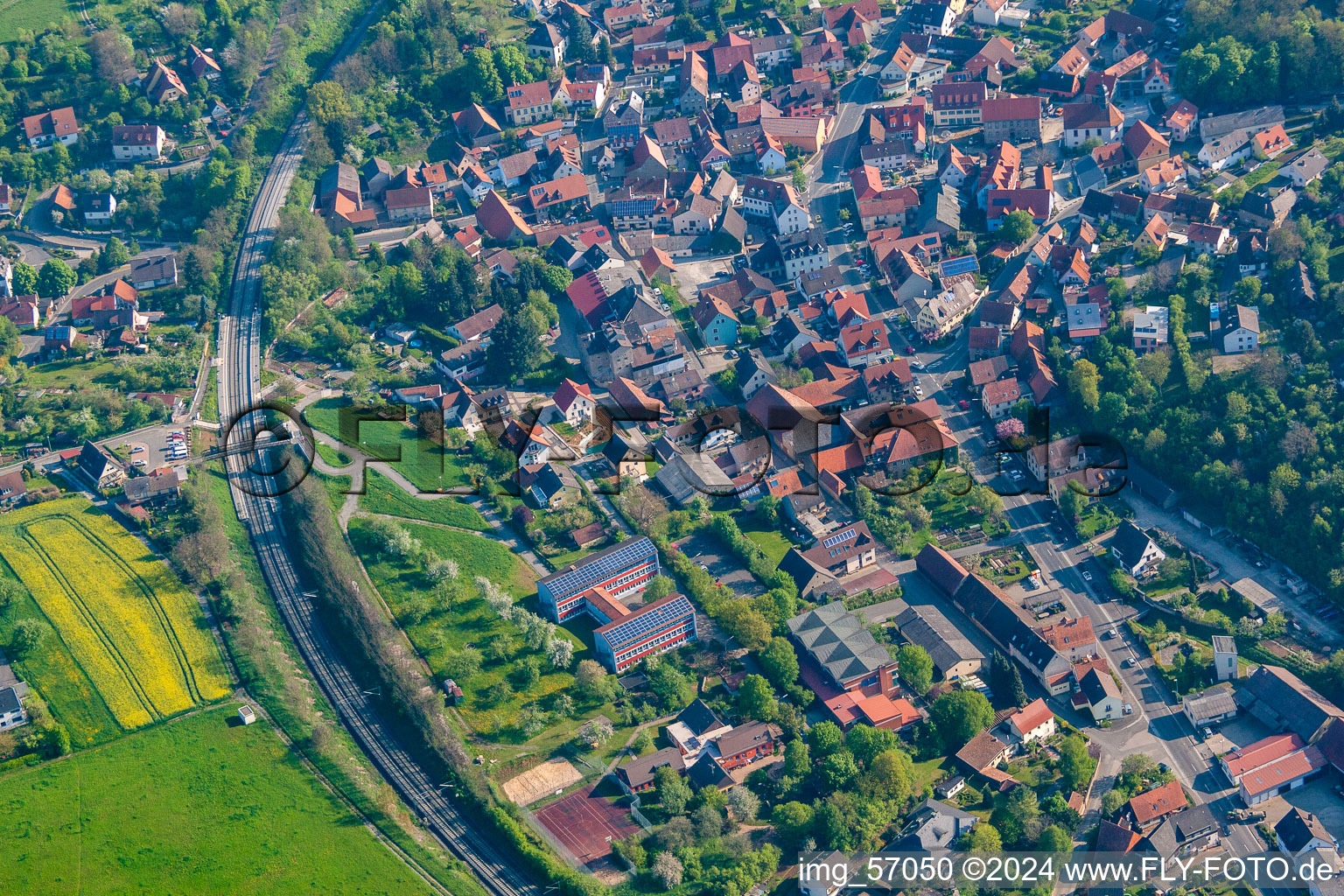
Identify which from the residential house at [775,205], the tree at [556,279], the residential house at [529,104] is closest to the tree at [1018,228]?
the residential house at [775,205]

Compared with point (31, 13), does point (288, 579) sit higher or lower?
lower

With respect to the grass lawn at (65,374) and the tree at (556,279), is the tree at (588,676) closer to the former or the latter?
the tree at (556,279)

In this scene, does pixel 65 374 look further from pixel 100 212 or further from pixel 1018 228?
pixel 1018 228

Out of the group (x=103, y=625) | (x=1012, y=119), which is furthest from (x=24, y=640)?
(x=1012, y=119)

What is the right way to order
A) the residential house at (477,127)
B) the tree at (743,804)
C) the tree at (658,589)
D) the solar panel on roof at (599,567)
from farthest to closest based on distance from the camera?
the residential house at (477,127)
the solar panel on roof at (599,567)
the tree at (658,589)
the tree at (743,804)

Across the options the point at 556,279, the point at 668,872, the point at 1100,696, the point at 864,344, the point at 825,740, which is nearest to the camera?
the point at 668,872

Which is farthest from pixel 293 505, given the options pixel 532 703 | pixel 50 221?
pixel 50 221

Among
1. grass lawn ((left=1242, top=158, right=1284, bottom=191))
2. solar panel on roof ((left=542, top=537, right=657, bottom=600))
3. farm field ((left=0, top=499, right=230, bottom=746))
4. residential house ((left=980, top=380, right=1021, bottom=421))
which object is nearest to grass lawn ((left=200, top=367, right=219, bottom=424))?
farm field ((left=0, top=499, right=230, bottom=746))
